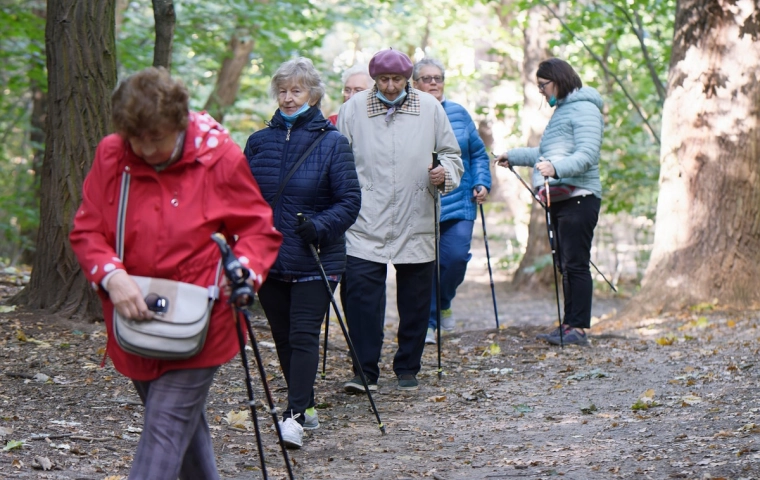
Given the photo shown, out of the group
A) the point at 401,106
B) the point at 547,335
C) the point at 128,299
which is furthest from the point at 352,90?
the point at 128,299

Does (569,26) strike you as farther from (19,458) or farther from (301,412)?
(19,458)

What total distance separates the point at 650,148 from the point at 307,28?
20.2ft

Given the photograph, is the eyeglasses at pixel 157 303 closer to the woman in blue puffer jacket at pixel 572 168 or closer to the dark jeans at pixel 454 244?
the woman in blue puffer jacket at pixel 572 168

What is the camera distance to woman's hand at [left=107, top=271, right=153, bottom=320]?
283 centimetres

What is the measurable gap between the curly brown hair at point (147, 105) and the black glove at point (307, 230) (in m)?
1.93

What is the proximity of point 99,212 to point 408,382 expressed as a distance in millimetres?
3791

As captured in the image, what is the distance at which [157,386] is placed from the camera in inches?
117

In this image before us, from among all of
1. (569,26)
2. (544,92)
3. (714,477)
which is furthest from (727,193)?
(714,477)

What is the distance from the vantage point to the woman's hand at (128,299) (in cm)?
283

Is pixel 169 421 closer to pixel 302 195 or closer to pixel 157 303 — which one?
pixel 157 303

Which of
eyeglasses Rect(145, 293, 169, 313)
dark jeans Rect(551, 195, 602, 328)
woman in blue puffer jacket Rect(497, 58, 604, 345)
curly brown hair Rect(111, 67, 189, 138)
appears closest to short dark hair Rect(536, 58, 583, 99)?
woman in blue puffer jacket Rect(497, 58, 604, 345)

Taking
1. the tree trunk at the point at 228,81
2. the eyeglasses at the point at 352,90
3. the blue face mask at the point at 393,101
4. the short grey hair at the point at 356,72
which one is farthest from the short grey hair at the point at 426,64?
the tree trunk at the point at 228,81

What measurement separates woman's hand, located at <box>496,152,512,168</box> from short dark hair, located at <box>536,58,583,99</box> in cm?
66

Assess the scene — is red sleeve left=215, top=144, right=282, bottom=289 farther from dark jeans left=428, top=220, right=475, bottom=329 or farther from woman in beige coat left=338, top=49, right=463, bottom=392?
dark jeans left=428, top=220, right=475, bottom=329
